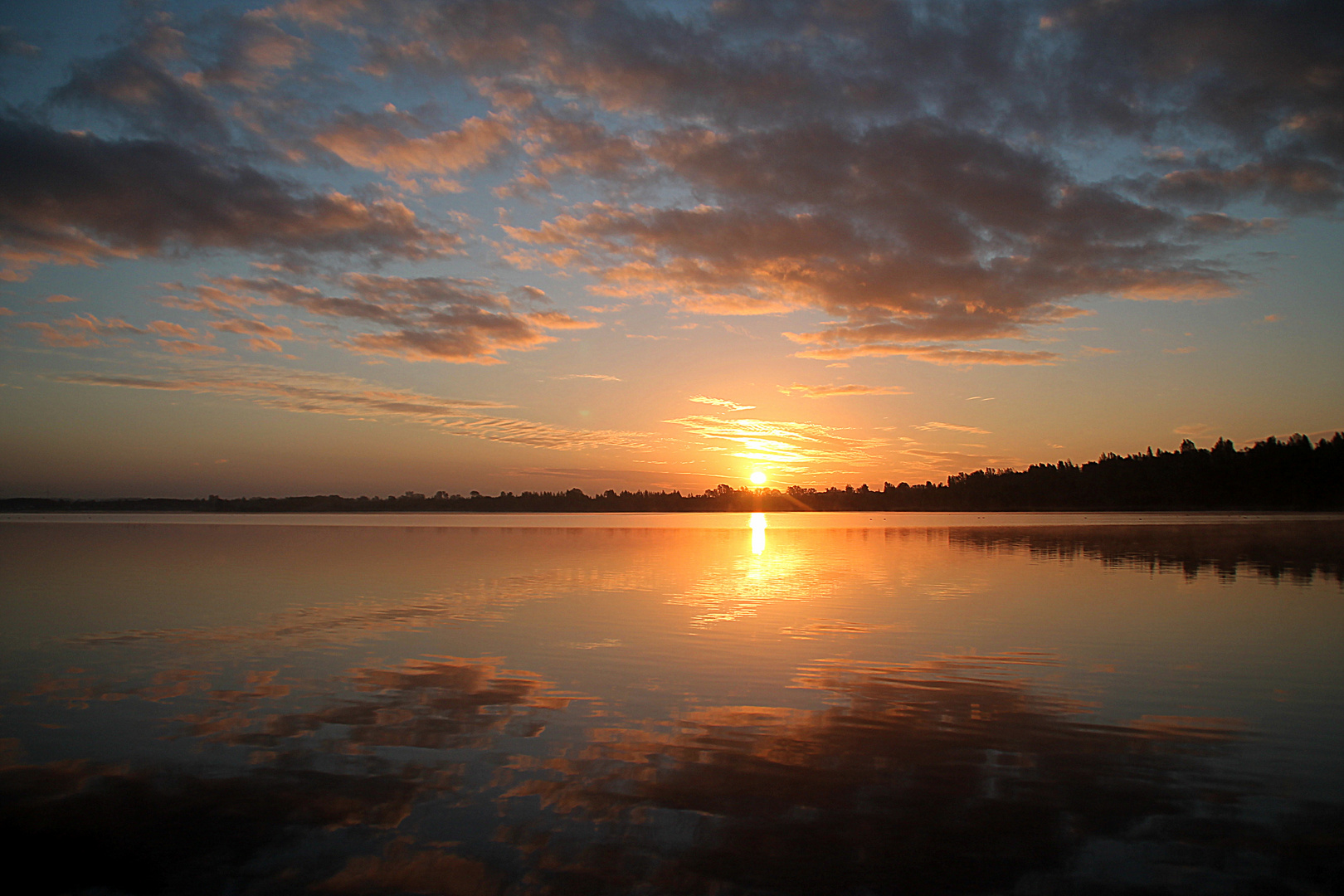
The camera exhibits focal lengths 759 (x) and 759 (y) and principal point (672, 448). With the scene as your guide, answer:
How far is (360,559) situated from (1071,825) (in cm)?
3939

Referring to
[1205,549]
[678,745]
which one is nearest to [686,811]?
[678,745]

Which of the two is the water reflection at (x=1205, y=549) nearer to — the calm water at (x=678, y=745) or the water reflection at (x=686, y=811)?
the calm water at (x=678, y=745)

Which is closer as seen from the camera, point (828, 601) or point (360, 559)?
point (828, 601)

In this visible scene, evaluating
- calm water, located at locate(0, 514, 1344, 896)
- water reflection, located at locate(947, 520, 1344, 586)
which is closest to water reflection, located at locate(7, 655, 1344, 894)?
calm water, located at locate(0, 514, 1344, 896)

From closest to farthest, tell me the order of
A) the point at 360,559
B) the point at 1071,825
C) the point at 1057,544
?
the point at 1071,825 → the point at 360,559 → the point at 1057,544

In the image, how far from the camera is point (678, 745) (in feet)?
33.9

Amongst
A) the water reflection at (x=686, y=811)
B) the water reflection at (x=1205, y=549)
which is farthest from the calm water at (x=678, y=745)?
the water reflection at (x=1205, y=549)

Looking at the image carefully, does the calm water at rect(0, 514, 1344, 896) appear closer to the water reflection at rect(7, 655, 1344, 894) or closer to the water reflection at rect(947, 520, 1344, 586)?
the water reflection at rect(7, 655, 1344, 894)

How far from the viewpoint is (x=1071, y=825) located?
7656 millimetres

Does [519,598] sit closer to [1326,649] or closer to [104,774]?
[104,774]

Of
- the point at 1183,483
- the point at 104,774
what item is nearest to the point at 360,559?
the point at 104,774

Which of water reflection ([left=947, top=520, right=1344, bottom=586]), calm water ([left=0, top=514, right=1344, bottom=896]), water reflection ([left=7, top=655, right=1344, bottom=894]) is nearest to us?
water reflection ([left=7, top=655, right=1344, bottom=894])

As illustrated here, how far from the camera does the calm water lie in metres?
6.93

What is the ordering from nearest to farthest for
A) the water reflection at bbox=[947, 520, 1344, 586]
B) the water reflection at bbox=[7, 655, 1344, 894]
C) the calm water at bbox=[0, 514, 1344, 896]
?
the water reflection at bbox=[7, 655, 1344, 894] → the calm water at bbox=[0, 514, 1344, 896] → the water reflection at bbox=[947, 520, 1344, 586]
